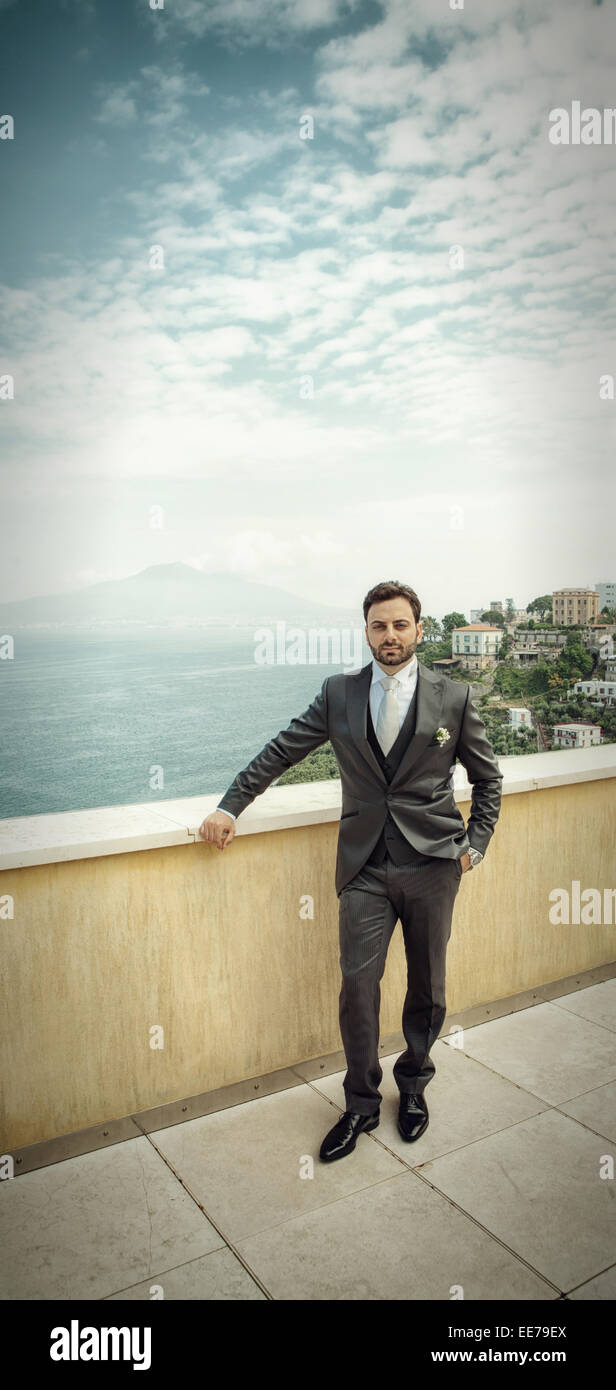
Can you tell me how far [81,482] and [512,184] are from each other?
3349 cm

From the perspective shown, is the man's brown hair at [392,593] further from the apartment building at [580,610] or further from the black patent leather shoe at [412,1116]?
the apartment building at [580,610]

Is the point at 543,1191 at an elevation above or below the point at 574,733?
below

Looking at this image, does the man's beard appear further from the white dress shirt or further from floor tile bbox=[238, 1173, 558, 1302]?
floor tile bbox=[238, 1173, 558, 1302]

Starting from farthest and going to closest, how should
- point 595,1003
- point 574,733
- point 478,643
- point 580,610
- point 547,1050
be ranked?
point 580,610, point 478,643, point 574,733, point 595,1003, point 547,1050

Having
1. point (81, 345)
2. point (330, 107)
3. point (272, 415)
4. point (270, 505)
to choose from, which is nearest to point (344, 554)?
point (270, 505)

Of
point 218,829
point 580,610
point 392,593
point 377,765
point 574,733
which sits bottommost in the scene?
point 574,733

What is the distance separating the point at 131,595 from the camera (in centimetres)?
6462

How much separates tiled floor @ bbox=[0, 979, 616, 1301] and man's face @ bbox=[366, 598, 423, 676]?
1241 mm

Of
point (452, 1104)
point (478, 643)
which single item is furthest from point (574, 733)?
point (452, 1104)

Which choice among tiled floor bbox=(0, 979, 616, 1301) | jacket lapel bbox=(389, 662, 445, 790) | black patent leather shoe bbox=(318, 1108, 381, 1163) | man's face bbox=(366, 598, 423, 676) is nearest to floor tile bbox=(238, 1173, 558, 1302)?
tiled floor bbox=(0, 979, 616, 1301)

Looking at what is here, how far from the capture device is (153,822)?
218cm

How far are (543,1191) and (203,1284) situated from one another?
2.68 ft

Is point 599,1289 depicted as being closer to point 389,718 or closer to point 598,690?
point 389,718

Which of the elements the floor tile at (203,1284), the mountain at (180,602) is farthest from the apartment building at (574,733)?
the mountain at (180,602)
